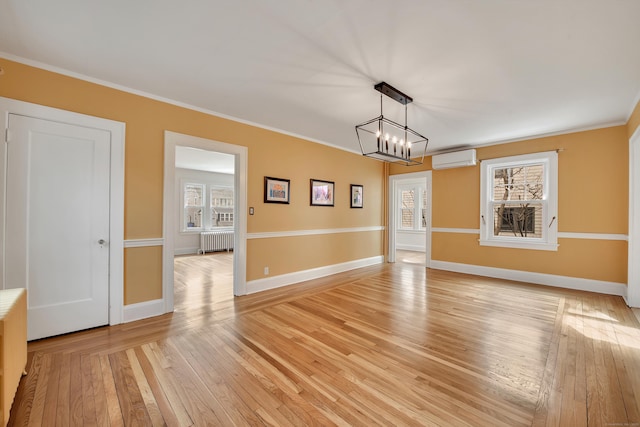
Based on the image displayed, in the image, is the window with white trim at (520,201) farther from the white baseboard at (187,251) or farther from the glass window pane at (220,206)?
the white baseboard at (187,251)

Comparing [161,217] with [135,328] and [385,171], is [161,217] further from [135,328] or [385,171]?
[385,171]

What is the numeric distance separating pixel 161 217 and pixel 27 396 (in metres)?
1.86

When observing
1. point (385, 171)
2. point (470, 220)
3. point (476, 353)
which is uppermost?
point (385, 171)

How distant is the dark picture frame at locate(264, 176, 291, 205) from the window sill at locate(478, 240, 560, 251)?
3.93 meters

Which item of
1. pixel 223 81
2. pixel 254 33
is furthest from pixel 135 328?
pixel 254 33

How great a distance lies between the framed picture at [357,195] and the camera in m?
5.86

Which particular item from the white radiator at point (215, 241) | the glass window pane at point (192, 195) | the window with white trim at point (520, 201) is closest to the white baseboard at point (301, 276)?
the window with white trim at point (520, 201)

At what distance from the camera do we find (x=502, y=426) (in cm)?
154

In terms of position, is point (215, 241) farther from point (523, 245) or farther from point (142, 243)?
point (523, 245)

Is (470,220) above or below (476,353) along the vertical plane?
above

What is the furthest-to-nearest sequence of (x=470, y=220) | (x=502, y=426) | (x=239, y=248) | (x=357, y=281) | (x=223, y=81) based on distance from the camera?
(x=470, y=220) → (x=357, y=281) → (x=239, y=248) → (x=223, y=81) → (x=502, y=426)

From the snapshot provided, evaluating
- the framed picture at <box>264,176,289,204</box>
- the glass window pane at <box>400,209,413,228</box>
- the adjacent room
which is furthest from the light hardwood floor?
the glass window pane at <box>400,209,413,228</box>

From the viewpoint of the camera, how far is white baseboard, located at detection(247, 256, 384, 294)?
4.13 metres

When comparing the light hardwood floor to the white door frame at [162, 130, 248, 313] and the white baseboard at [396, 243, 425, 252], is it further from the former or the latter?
the white baseboard at [396, 243, 425, 252]
